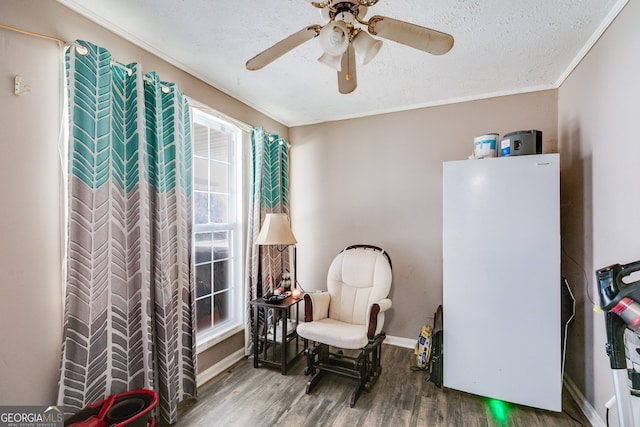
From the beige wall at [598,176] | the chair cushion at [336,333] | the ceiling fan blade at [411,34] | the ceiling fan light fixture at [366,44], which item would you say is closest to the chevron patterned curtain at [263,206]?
the chair cushion at [336,333]

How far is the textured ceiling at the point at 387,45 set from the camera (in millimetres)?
1604

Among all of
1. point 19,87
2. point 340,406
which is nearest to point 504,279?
point 340,406

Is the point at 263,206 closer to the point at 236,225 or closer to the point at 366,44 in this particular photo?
the point at 236,225

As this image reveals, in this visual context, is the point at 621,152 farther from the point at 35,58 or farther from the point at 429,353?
the point at 35,58

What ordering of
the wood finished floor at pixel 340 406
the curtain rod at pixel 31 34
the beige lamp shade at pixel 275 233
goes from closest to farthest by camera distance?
the curtain rod at pixel 31 34
the wood finished floor at pixel 340 406
the beige lamp shade at pixel 275 233

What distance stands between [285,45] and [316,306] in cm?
204

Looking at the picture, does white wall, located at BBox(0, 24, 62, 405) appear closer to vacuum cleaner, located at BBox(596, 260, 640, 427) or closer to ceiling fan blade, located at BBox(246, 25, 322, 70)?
ceiling fan blade, located at BBox(246, 25, 322, 70)

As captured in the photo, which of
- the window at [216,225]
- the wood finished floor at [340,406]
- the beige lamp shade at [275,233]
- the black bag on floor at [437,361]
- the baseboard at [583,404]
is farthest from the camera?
the beige lamp shade at [275,233]

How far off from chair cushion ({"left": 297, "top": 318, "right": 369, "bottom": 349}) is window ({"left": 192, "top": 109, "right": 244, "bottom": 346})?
2.67 feet

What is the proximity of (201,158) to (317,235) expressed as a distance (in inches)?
61.8

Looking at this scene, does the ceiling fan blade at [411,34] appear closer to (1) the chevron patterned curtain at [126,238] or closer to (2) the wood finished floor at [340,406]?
(1) the chevron patterned curtain at [126,238]

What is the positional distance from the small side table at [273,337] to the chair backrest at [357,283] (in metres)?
0.39

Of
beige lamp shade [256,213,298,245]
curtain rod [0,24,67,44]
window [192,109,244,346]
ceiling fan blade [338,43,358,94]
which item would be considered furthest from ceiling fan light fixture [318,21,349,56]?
beige lamp shade [256,213,298,245]

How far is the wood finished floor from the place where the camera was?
1.93 meters
